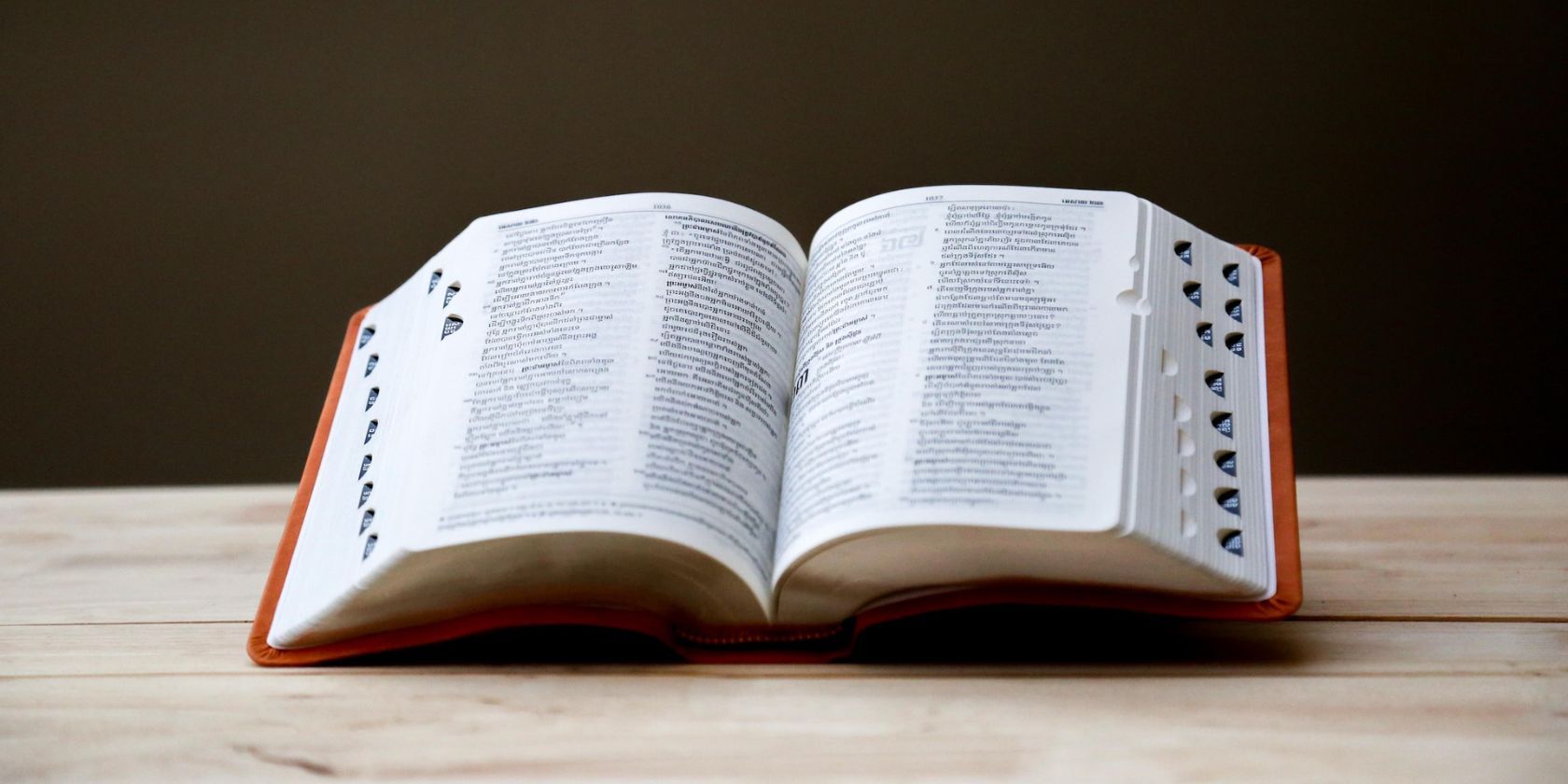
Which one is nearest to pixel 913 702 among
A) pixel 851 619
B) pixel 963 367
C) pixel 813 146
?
pixel 851 619

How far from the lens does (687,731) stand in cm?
64

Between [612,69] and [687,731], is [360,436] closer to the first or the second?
[687,731]

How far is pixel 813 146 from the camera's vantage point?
133cm

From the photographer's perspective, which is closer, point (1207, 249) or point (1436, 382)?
point (1207, 249)

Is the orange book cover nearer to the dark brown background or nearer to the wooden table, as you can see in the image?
the wooden table

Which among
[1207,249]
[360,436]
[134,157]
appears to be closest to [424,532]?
[360,436]

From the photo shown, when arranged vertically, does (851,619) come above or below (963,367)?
below

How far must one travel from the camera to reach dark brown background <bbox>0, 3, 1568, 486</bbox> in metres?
1.30

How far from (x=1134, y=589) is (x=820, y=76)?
779 mm

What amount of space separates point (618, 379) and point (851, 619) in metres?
0.18

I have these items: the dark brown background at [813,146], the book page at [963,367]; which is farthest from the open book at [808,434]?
the dark brown background at [813,146]

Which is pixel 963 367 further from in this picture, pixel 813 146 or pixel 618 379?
pixel 813 146

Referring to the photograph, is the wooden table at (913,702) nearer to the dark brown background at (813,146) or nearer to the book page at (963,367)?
the book page at (963,367)

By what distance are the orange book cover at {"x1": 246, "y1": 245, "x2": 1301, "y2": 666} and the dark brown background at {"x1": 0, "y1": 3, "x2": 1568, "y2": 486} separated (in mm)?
606
